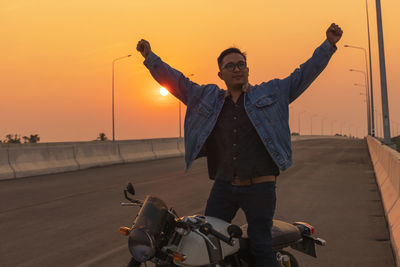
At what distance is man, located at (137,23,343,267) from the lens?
3682 millimetres

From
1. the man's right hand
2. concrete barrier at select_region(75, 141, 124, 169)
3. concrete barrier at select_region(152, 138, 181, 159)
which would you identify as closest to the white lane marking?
the man's right hand

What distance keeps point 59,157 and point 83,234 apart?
491 inches

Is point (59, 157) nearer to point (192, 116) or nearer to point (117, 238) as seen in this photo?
point (117, 238)

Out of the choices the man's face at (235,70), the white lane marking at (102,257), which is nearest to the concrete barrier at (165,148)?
the white lane marking at (102,257)

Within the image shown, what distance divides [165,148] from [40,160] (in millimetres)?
11210

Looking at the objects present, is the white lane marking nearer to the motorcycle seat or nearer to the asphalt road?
the asphalt road

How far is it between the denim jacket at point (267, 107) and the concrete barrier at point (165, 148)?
24.0m

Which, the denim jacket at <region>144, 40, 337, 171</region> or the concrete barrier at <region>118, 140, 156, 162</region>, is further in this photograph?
the concrete barrier at <region>118, 140, 156, 162</region>

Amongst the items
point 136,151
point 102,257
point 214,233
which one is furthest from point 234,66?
point 136,151

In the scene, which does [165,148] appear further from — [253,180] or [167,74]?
[253,180]

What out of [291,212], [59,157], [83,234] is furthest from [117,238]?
[59,157]

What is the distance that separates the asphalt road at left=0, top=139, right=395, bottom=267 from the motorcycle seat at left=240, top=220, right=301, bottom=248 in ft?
7.29

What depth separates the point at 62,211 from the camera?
10.2m

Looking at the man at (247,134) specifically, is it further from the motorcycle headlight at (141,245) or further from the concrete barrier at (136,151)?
the concrete barrier at (136,151)
